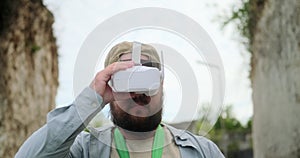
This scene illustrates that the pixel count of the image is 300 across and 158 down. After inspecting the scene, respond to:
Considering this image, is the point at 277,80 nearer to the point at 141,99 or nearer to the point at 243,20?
the point at 243,20

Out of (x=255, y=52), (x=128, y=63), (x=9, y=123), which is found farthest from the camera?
(x=255, y=52)

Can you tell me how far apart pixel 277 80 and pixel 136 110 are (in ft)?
15.4

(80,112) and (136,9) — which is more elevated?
(136,9)

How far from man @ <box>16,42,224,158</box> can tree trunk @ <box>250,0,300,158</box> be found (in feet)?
12.4

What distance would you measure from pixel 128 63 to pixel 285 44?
4313 mm

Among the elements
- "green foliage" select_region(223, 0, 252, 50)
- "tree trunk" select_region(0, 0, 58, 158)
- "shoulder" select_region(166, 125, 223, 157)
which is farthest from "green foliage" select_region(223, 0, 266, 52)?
"shoulder" select_region(166, 125, 223, 157)

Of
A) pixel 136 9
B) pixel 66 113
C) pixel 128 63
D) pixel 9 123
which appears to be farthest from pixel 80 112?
pixel 9 123

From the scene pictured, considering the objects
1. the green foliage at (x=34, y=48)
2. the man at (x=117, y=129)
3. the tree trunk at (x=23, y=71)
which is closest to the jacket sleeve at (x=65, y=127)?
the man at (x=117, y=129)

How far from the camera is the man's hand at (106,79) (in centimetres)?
154

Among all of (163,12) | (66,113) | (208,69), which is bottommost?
(66,113)

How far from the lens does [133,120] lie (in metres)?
1.59

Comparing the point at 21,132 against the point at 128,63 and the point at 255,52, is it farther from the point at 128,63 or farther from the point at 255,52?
the point at 128,63

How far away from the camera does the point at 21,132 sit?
5.59 m

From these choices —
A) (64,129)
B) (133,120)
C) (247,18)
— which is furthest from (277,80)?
(64,129)
